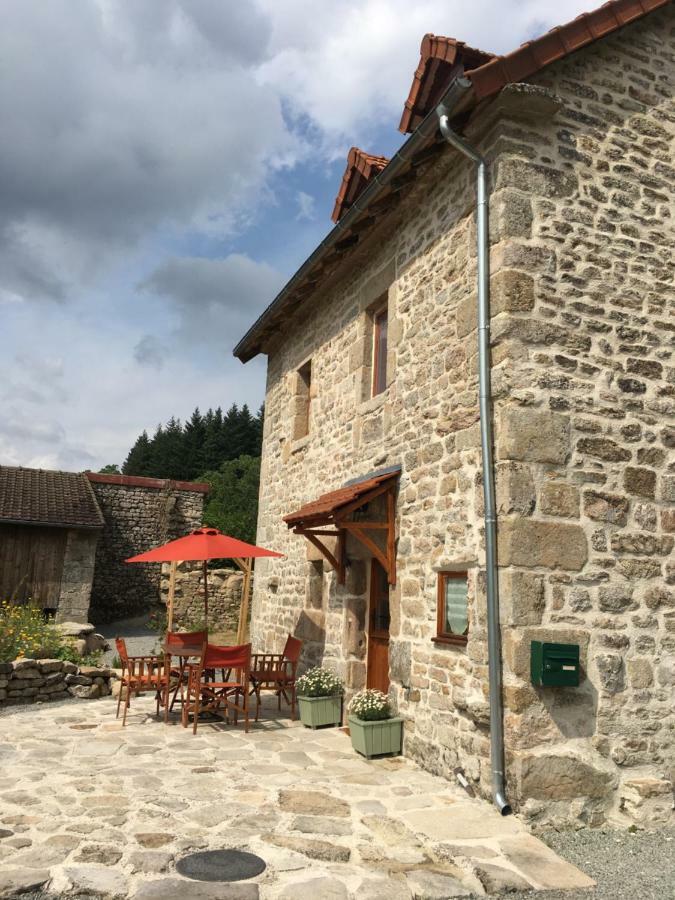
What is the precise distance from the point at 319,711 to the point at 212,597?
9.95 meters

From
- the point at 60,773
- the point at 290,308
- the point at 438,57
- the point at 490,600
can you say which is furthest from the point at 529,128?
the point at 60,773

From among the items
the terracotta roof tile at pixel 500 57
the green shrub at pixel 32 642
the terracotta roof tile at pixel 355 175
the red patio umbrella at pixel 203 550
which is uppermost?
the terracotta roof tile at pixel 355 175

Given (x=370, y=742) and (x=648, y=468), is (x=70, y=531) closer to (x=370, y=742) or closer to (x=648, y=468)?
(x=370, y=742)

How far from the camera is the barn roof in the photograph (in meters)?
15.3

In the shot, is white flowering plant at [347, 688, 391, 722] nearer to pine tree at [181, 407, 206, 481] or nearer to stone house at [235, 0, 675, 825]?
stone house at [235, 0, 675, 825]

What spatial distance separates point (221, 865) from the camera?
356 centimetres

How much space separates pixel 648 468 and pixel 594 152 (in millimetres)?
2623

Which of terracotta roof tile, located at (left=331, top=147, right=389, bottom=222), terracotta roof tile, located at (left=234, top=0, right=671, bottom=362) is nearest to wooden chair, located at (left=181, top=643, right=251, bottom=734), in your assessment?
terracotta roof tile, located at (left=234, top=0, right=671, bottom=362)

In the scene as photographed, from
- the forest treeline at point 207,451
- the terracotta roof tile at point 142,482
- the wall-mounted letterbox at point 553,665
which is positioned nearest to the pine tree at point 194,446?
the forest treeline at point 207,451

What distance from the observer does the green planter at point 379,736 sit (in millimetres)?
5941

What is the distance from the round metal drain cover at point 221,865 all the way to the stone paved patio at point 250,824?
0.06 m

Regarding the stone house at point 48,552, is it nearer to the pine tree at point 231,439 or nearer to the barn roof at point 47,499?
the barn roof at point 47,499

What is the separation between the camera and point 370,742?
19.5ft

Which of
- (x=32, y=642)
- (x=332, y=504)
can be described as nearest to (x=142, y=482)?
(x=32, y=642)
